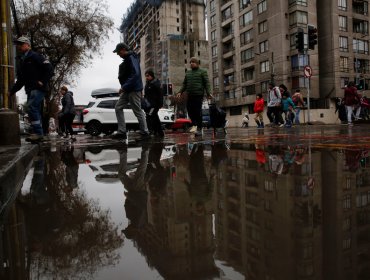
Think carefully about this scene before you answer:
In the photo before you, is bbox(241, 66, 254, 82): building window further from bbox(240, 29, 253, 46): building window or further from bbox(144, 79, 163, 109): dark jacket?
bbox(144, 79, 163, 109): dark jacket

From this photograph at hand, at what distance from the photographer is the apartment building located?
142 feet

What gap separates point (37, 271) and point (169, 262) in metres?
0.44

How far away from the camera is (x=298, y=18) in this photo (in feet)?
141

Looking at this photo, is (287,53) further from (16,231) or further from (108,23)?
(16,231)

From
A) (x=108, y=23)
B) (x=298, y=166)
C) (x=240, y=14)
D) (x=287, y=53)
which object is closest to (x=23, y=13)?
(x=108, y=23)

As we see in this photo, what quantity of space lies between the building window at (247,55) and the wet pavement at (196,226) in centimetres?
4846

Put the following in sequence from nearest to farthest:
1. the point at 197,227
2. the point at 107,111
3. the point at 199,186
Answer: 1. the point at 197,227
2. the point at 199,186
3. the point at 107,111

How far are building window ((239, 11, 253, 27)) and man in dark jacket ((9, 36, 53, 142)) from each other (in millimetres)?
46395

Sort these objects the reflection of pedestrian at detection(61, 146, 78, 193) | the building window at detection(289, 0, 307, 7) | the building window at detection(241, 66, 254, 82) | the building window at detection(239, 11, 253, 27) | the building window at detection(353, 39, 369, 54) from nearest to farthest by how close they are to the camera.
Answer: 1. the reflection of pedestrian at detection(61, 146, 78, 193)
2. the building window at detection(289, 0, 307, 7)
3. the building window at detection(353, 39, 369, 54)
4. the building window at detection(239, 11, 253, 27)
5. the building window at detection(241, 66, 254, 82)

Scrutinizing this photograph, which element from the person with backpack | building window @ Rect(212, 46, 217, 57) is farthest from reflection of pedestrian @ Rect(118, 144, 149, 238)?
building window @ Rect(212, 46, 217, 57)

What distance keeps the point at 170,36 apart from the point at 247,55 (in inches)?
2034

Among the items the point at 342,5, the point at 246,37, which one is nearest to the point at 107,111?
the point at 246,37

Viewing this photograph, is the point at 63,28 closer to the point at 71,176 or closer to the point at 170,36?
the point at 71,176

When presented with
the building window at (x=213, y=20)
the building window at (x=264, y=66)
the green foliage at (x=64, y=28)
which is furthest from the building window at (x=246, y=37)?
Answer: the green foliage at (x=64, y=28)
